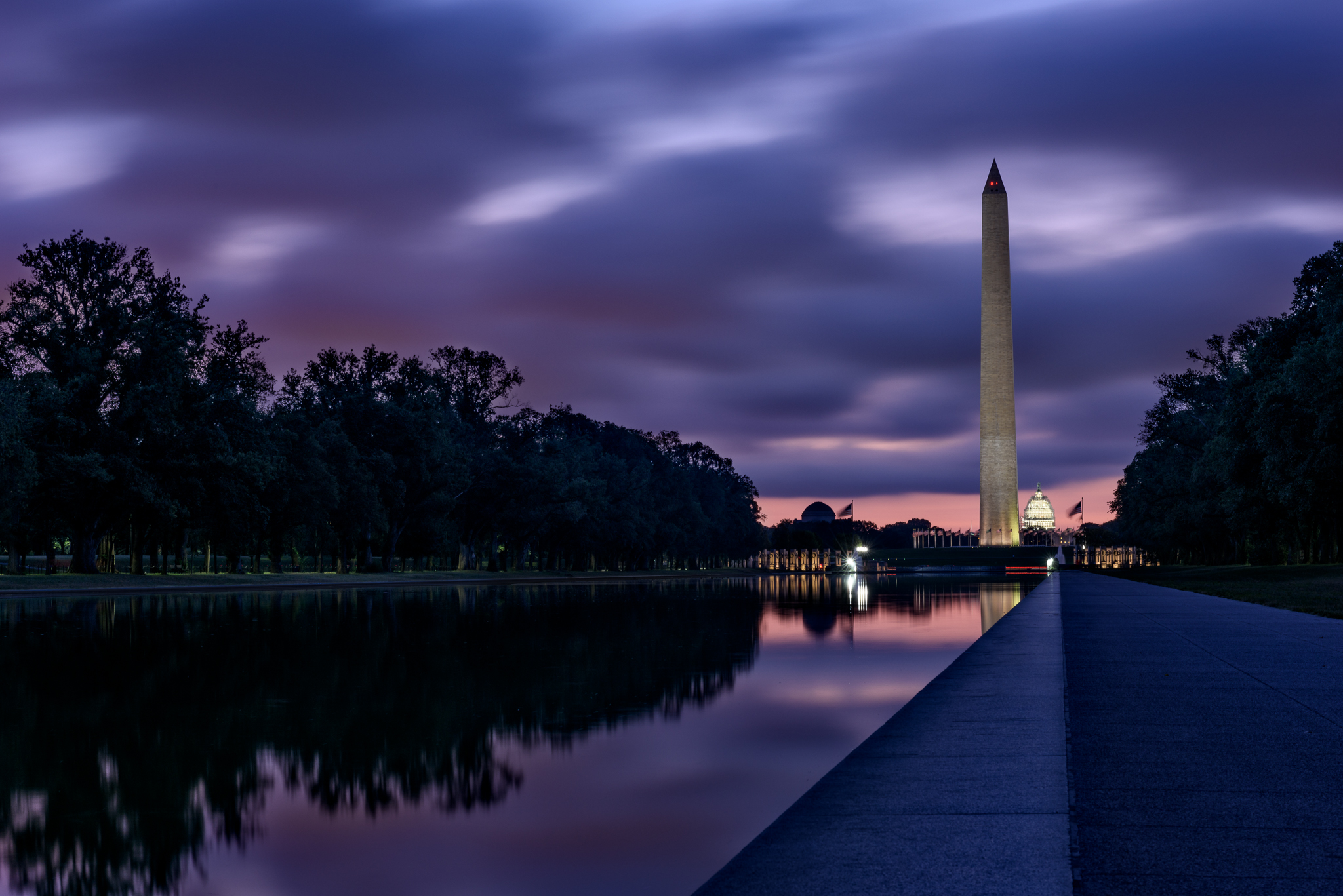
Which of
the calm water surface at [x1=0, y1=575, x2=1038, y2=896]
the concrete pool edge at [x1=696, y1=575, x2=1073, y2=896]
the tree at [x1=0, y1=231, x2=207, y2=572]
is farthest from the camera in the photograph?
the tree at [x1=0, y1=231, x2=207, y2=572]

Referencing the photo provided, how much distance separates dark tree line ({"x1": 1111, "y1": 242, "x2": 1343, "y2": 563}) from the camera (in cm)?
4234

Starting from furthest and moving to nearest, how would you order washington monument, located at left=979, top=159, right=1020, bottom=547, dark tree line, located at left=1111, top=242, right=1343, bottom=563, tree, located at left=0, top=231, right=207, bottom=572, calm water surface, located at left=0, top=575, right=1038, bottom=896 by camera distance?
washington monument, located at left=979, top=159, right=1020, bottom=547 → tree, located at left=0, top=231, right=207, bottom=572 → dark tree line, located at left=1111, top=242, right=1343, bottom=563 → calm water surface, located at left=0, top=575, right=1038, bottom=896

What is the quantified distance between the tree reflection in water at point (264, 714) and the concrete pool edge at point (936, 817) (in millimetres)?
2810

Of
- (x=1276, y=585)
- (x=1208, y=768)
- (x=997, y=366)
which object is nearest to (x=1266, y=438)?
(x=1276, y=585)

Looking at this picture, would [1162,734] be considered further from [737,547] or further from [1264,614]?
[737,547]

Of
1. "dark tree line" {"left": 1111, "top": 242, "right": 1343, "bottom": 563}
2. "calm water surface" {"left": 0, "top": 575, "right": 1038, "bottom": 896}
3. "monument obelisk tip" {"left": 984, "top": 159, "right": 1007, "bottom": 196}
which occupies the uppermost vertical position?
"monument obelisk tip" {"left": 984, "top": 159, "right": 1007, "bottom": 196}

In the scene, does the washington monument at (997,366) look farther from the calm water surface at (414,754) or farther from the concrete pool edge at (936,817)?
the concrete pool edge at (936,817)

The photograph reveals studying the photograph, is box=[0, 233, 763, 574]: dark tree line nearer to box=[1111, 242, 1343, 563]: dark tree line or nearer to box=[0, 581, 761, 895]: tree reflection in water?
box=[0, 581, 761, 895]: tree reflection in water

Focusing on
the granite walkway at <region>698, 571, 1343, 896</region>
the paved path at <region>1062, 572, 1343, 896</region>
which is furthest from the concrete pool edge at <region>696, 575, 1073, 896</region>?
the paved path at <region>1062, 572, 1343, 896</region>

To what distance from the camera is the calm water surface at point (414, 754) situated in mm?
7078

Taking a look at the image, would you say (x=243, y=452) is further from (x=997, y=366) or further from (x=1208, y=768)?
(x=997, y=366)

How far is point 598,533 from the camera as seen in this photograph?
10219cm

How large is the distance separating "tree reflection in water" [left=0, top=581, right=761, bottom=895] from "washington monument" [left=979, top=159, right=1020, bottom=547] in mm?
87404

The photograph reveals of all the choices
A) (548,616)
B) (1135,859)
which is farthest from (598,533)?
(1135,859)
